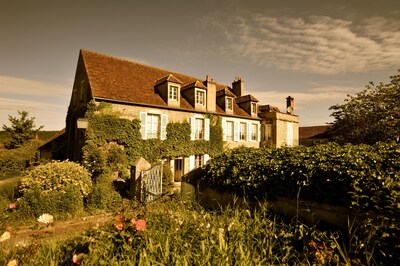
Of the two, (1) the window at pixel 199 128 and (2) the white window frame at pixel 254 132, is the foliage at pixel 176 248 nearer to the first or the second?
(1) the window at pixel 199 128

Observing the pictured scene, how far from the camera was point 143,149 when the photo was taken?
43.9 feet

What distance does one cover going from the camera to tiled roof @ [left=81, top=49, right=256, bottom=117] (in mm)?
13094

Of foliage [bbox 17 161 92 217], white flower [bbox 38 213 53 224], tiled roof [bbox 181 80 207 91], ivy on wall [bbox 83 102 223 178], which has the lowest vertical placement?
white flower [bbox 38 213 53 224]

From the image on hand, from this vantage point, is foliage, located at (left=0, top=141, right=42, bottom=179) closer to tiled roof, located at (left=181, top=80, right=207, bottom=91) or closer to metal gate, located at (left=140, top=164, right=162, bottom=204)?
metal gate, located at (left=140, top=164, right=162, bottom=204)

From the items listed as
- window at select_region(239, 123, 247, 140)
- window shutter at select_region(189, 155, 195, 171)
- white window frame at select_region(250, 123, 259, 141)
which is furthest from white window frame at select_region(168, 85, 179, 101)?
white window frame at select_region(250, 123, 259, 141)

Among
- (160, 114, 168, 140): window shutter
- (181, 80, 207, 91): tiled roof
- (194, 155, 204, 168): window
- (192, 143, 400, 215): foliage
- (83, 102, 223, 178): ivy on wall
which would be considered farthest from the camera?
(181, 80, 207, 91): tiled roof

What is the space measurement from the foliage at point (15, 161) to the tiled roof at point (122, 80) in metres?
8.03

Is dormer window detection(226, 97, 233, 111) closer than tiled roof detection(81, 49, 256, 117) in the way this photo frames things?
No

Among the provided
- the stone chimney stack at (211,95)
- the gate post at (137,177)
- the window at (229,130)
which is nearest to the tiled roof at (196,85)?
the stone chimney stack at (211,95)

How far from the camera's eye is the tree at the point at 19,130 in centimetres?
1992

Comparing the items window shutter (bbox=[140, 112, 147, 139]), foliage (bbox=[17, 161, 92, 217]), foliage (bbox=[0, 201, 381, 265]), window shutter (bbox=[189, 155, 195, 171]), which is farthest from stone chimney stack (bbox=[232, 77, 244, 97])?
foliage (bbox=[0, 201, 381, 265])

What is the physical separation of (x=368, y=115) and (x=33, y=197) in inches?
955

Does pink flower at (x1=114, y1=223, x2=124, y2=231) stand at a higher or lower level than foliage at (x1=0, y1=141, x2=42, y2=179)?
higher

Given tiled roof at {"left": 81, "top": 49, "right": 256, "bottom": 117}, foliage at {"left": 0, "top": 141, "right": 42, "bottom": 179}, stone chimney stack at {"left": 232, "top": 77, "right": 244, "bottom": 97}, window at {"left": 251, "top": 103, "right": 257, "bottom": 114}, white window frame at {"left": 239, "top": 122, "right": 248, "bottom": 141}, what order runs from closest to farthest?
1. tiled roof at {"left": 81, "top": 49, "right": 256, "bottom": 117}
2. foliage at {"left": 0, "top": 141, "right": 42, "bottom": 179}
3. white window frame at {"left": 239, "top": 122, "right": 248, "bottom": 141}
4. window at {"left": 251, "top": 103, "right": 257, "bottom": 114}
5. stone chimney stack at {"left": 232, "top": 77, "right": 244, "bottom": 97}
